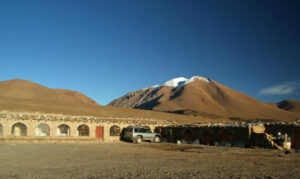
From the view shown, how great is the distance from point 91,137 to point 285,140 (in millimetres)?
20679

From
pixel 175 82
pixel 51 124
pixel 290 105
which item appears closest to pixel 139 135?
pixel 51 124

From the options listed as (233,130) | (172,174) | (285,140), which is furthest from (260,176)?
(233,130)

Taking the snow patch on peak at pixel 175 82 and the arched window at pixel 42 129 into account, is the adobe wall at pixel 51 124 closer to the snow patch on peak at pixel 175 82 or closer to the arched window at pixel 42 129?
the arched window at pixel 42 129

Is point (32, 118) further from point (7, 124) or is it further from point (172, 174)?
point (172, 174)

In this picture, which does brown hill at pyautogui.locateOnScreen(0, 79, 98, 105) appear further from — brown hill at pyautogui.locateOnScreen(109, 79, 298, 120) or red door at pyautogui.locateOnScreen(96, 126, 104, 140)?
red door at pyautogui.locateOnScreen(96, 126, 104, 140)

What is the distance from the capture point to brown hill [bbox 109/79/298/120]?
4238 inches

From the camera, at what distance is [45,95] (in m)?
110

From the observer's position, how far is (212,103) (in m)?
122

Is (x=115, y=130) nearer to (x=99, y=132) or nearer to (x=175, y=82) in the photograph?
(x=99, y=132)

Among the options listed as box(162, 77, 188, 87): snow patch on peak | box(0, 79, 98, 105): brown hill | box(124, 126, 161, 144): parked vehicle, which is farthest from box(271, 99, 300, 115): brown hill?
box(124, 126, 161, 144): parked vehicle

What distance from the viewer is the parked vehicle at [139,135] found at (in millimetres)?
30062

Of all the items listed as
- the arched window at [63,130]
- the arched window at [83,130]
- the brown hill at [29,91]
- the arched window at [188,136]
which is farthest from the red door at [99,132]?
the brown hill at [29,91]

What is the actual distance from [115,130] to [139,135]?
678cm

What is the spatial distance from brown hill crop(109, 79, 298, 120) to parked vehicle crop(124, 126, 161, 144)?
218ft
